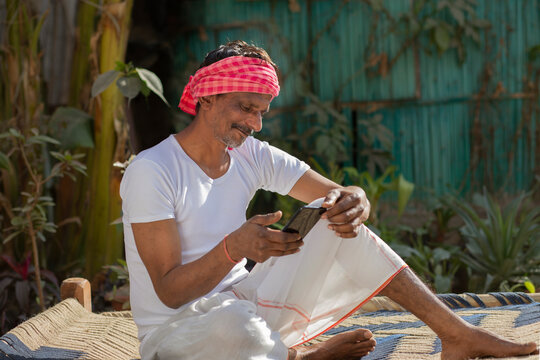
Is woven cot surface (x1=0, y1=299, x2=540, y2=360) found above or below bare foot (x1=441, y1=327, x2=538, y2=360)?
below

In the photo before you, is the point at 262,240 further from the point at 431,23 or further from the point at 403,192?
the point at 431,23

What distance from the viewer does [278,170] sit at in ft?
8.34

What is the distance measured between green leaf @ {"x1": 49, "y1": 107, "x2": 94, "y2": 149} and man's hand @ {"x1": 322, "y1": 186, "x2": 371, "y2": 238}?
2253 mm

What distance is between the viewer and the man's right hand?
5.92 feet

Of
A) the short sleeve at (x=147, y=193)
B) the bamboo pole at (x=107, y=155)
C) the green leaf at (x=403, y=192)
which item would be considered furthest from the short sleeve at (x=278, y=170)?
the green leaf at (x=403, y=192)

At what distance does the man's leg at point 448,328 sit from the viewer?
210cm

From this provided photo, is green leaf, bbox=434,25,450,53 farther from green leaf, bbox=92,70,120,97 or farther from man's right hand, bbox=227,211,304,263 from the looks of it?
man's right hand, bbox=227,211,304,263

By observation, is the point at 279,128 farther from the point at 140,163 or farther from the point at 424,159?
the point at 140,163

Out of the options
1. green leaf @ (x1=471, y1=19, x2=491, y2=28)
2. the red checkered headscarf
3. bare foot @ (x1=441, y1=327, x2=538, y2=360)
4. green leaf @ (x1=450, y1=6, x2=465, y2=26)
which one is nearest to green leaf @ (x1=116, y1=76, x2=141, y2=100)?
the red checkered headscarf

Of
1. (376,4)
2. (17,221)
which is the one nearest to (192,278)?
(17,221)

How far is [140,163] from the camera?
6.84 feet

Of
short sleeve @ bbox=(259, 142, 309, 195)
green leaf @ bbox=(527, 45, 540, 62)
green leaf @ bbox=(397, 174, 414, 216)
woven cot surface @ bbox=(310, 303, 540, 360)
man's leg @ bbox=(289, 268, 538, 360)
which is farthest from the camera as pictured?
green leaf @ bbox=(527, 45, 540, 62)

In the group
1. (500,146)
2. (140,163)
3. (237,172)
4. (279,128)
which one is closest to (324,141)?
(279,128)

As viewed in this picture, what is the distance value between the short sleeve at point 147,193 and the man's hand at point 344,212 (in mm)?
483
